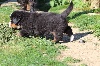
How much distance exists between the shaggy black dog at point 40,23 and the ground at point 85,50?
482mm

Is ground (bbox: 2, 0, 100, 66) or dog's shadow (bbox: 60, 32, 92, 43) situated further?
dog's shadow (bbox: 60, 32, 92, 43)

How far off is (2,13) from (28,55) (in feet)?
19.3

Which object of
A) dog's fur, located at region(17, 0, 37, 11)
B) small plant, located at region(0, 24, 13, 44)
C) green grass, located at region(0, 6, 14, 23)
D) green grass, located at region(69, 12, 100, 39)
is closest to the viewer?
small plant, located at region(0, 24, 13, 44)

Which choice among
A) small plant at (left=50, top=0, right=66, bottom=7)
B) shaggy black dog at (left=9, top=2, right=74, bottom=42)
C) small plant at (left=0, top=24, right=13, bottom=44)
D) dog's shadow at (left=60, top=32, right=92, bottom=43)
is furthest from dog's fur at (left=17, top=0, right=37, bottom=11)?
shaggy black dog at (left=9, top=2, right=74, bottom=42)

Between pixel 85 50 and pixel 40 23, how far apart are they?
1.50 meters

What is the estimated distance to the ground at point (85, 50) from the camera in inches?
345

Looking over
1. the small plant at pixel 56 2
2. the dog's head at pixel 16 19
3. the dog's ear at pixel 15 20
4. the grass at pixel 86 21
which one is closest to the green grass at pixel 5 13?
the small plant at pixel 56 2

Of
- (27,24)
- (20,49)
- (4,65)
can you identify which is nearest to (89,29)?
(27,24)

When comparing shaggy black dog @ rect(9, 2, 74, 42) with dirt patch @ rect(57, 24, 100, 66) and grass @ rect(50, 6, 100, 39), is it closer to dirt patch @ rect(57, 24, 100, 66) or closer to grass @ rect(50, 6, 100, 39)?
dirt patch @ rect(57, 24, 100, 66)

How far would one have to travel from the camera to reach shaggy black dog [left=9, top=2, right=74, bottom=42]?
9.90 metres

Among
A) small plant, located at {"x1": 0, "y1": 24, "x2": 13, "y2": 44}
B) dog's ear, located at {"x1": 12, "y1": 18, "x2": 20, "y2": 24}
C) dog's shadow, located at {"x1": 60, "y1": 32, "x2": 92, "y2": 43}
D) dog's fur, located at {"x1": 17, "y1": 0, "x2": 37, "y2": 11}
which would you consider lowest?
dog's shadow, located at {"x1": 60, "y1": 32, "x2": 92, "y2": 43}

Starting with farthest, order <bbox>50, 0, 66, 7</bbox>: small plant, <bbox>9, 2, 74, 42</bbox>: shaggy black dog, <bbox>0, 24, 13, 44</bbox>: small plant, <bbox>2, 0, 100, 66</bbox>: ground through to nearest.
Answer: <bbox>50, 0, 66, 7</bbox>: small plant, <bbox>0, 24, 13, 44</bbox>: small plant, <bbox>9, 2, 74, 42</bbox>: shaggy black dog, <bbox>2, 0, 100, 66</bbox>: ground

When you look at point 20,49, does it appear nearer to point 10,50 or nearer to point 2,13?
point 10,50

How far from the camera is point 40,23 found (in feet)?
33.0
